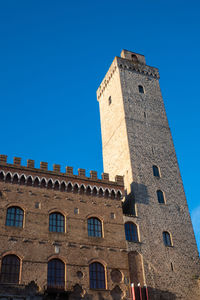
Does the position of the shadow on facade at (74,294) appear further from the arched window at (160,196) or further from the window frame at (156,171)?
the window frame at (156,171)

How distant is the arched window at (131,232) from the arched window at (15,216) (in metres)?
9.33

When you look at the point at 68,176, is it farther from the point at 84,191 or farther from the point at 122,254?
the point at 122,254

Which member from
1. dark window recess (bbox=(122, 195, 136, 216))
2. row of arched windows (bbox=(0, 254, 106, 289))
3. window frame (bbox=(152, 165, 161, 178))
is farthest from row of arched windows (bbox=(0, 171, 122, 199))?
row of arched windows (bbox=(0, 254, 106, 289))

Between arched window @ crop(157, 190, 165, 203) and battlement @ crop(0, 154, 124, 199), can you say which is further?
arched window @ crop(157, 190, 165, 203)

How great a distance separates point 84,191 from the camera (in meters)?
31.9

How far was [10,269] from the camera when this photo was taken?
84.2ft

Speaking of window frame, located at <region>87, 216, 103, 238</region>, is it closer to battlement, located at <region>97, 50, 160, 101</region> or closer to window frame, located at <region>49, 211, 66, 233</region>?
window frame, located at <region>49, 211, 66, 233</region>

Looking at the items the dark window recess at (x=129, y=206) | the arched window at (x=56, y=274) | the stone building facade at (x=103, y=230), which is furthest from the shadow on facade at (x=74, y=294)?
the dark window recess at (x=129, y=206)

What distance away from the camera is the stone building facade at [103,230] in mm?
26609

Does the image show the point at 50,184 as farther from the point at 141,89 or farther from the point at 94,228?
the point at 141,89

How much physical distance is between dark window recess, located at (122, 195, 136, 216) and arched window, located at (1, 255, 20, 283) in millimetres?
11835

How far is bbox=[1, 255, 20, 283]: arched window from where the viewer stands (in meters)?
25.3

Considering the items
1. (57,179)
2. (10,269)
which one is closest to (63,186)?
(57,179)

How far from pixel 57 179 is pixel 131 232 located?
807cm
